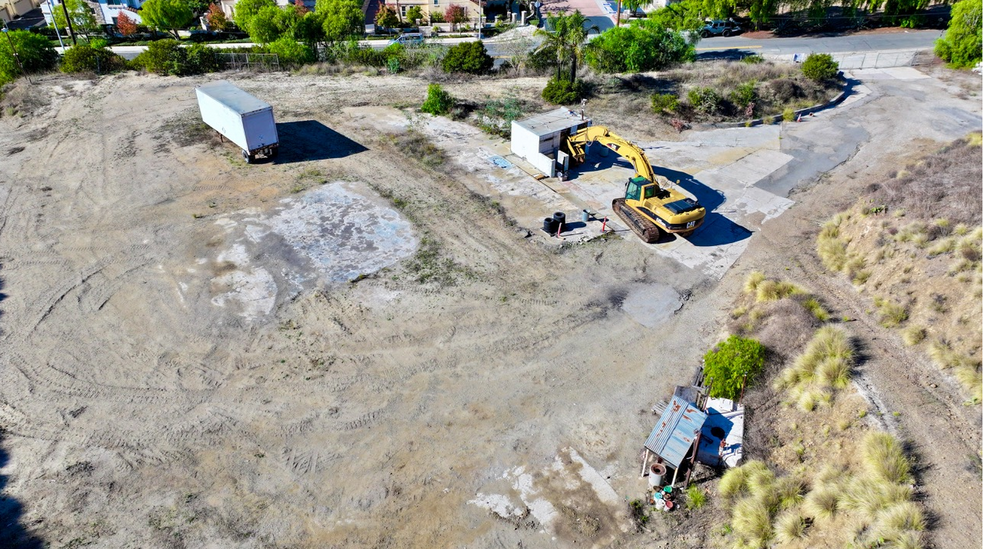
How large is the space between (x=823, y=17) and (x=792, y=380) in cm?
5039

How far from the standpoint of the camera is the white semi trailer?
28781mm

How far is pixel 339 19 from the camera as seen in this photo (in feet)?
153

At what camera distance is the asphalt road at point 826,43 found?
4712 cm

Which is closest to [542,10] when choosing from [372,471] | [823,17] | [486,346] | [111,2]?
[823,17]

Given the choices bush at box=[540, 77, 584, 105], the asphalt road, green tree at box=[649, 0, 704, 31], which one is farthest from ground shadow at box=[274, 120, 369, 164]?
green tree at box=[649, 0, 704, 31]

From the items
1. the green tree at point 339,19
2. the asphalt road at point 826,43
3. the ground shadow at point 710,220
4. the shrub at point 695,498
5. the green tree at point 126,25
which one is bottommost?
the shrub at point 695,498

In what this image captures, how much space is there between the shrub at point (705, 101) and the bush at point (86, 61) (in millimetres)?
42384

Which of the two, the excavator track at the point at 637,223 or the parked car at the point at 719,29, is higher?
the parked car at the point at 719,29

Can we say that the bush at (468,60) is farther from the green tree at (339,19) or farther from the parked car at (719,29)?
the parked car at (719,29)

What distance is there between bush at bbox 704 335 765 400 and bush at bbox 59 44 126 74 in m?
48.1

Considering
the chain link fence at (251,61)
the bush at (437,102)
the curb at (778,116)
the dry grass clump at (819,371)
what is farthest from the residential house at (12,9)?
the dry grass clump at (819,371)

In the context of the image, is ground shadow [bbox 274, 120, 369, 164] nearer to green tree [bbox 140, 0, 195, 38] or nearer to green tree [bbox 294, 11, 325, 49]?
green tree [bbox 294, 11, 325, 49]

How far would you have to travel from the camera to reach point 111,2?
6769 cm

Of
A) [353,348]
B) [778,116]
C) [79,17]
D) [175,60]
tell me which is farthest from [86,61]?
[778,116]
